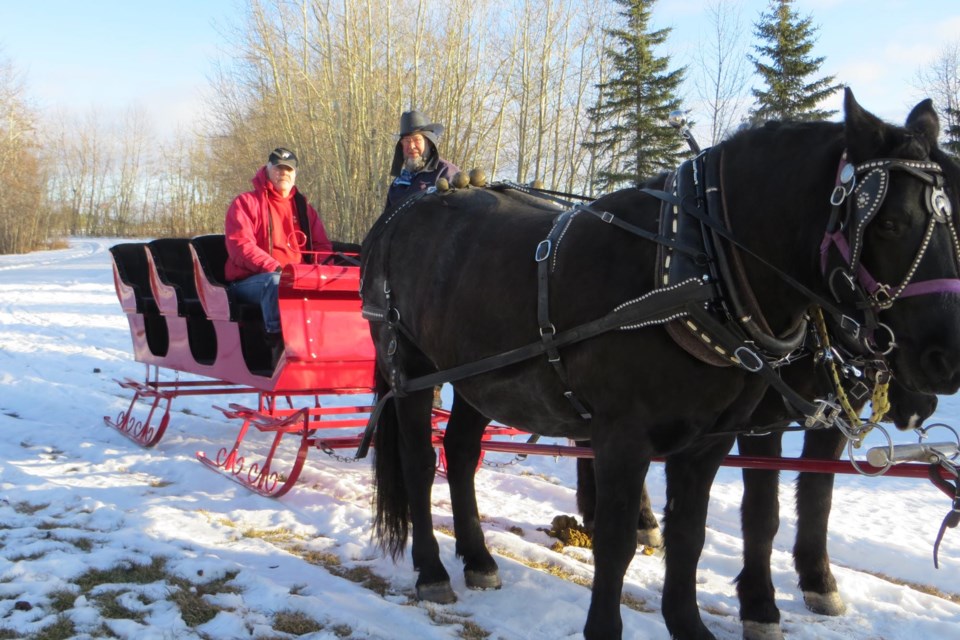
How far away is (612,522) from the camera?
2.53m

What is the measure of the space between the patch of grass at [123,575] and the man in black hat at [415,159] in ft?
7.60

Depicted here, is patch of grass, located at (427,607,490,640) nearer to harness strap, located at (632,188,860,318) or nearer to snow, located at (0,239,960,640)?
snow, located at (0,239,960,640)

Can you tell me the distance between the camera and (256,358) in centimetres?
568

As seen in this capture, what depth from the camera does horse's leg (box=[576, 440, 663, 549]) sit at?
4.47m

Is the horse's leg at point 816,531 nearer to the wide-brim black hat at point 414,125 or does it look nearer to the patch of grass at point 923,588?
the patch of grass at point 923,588

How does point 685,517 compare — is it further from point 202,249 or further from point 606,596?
point 202,249

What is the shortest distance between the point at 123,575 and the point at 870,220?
3233 mm

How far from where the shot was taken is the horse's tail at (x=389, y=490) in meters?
3.85

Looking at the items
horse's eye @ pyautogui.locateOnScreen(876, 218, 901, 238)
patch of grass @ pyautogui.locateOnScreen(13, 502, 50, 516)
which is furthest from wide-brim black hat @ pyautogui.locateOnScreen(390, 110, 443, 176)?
horse's eye @ pyautogui.locateOnScreen(876, 218, 901, 238)

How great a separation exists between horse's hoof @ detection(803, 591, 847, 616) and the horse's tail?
6.25 ft

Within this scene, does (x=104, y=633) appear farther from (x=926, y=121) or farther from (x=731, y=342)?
(x=926, y=121)

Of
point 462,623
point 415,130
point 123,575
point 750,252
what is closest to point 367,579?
point 462,623

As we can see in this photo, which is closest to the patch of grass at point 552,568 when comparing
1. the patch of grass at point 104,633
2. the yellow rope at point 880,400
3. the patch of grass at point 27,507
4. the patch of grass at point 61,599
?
the yellow rope at point 880,400

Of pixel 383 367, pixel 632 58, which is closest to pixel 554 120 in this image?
pixel 632 58
